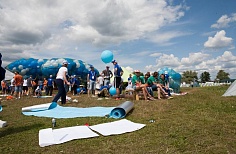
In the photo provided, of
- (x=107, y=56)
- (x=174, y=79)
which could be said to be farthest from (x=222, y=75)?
(x=107, y=56)

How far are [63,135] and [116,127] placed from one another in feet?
3.96

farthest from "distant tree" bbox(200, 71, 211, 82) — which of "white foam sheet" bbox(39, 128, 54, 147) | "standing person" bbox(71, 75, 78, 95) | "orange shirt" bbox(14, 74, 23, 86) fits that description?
"white foam sheet" bbox(39, 128, 54, 147)

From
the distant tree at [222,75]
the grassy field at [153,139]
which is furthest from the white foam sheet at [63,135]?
the distant tree at [222,75]

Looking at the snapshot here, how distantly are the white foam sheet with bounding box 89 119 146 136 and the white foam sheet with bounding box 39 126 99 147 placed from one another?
0.22 meters

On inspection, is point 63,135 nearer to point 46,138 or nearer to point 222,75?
point 46,138

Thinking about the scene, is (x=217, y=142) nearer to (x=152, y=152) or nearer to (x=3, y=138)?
(x=152, y=152)

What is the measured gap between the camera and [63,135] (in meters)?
4.24

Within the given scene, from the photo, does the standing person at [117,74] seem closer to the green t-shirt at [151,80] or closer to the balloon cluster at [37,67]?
the green t-shirt at [151,80]

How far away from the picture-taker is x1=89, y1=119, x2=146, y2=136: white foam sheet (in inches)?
172

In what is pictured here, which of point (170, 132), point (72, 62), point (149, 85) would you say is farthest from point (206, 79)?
point (170, 132)

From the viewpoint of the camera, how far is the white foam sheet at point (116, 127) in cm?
437

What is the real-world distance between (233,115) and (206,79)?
103 metres

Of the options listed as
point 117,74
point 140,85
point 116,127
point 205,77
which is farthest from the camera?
point 205,77

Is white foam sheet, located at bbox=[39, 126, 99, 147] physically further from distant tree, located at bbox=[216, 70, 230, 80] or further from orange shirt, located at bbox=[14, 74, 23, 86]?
distant tree, located at bbox=[216, 70, 230, 80]
